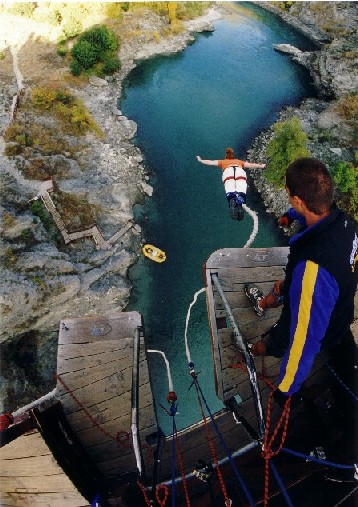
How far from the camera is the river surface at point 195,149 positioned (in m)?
12.0

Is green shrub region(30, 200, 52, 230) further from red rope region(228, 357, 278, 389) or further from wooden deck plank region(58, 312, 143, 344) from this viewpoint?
red rope region(228, 357, 278, 389)

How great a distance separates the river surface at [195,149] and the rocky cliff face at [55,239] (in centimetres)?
73

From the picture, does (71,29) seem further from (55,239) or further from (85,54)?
(55,239)

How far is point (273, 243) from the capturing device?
14.2m

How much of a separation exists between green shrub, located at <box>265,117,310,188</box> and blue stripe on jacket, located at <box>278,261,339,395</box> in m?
12.6

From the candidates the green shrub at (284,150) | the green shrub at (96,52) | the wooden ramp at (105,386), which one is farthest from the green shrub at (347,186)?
the green shrub at (96,52)

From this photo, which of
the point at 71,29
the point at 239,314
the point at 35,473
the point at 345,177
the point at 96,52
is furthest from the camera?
the point at 71,29

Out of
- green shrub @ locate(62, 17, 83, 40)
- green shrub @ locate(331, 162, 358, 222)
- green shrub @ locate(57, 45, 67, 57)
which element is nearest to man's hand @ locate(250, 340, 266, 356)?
green shrub @ locate(331, 162, 358, 222)

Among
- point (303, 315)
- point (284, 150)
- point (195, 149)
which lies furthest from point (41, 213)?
point (303, 315)

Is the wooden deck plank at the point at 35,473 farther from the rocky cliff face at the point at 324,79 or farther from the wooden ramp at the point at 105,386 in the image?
the rocky cliff face at the point at 324,79

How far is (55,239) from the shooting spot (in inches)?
522

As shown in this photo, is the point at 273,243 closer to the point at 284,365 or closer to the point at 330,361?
the point at 330,361

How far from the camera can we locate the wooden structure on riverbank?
467cm

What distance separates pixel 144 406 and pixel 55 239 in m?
8.52
